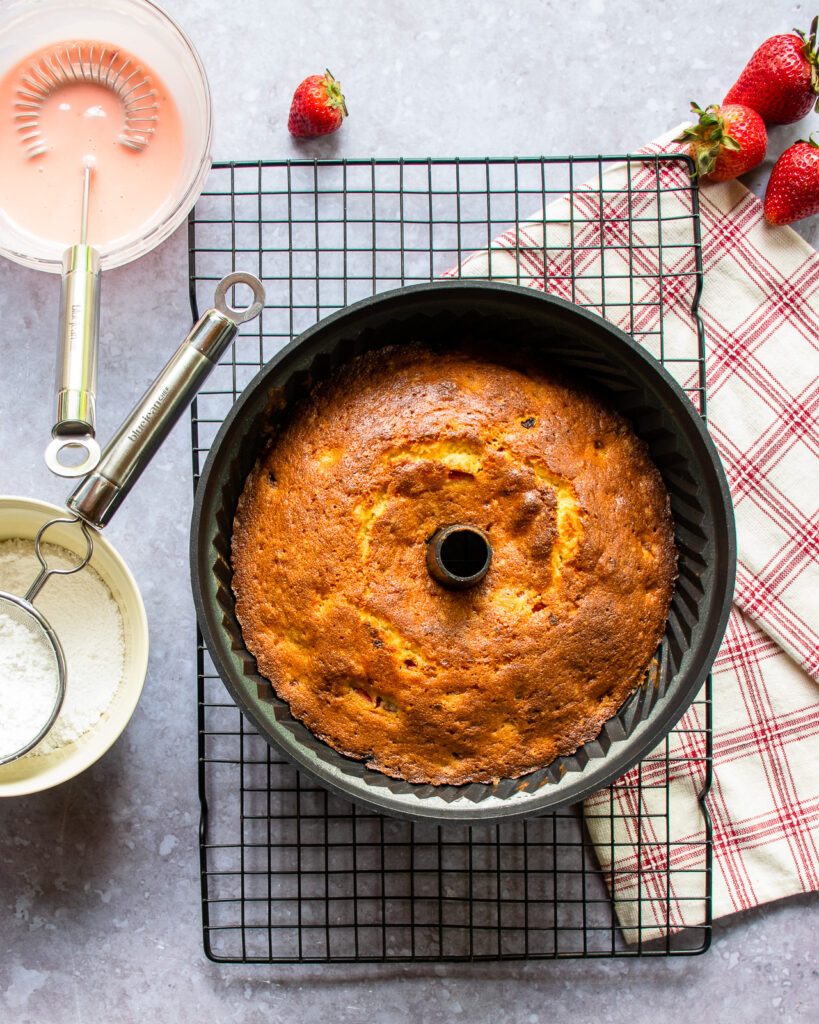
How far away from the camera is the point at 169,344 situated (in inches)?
86.2

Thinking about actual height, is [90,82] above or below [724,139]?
below

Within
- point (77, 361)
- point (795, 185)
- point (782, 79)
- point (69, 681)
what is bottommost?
point (69, 681)

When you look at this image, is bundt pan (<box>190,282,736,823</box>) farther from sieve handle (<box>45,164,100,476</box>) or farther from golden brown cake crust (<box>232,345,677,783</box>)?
sieve handle (<box>45,164,100,476</box>)

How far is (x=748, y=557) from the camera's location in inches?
83.8

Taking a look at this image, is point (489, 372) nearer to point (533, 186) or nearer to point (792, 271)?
point (533, 186)

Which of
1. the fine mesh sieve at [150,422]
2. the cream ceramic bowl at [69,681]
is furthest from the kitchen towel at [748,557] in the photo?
the cream ceramic bowl at [69,681]

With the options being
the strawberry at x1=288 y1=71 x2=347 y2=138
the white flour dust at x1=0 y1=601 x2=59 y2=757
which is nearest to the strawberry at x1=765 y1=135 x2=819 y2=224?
the strawberry at x1=288 y1=71 x2=347 y2=138

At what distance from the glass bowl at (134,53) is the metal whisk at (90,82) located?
0.04m

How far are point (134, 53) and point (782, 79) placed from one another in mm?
1361

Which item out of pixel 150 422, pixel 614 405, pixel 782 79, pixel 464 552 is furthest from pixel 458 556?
pixel 782 79

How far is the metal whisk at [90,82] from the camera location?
83.9 inches

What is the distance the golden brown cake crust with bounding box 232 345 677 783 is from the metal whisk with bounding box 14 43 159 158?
0.80 metres

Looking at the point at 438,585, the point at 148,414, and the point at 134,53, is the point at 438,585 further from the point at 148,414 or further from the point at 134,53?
the point at 134,53

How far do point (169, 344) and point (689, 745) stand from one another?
4.57ft
